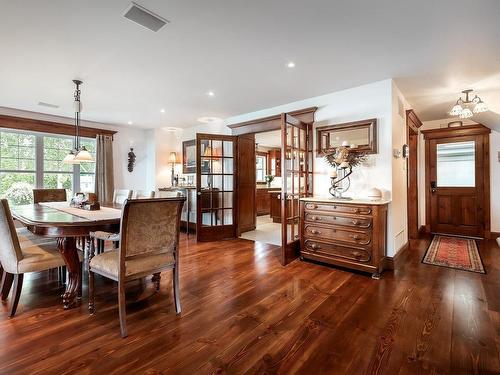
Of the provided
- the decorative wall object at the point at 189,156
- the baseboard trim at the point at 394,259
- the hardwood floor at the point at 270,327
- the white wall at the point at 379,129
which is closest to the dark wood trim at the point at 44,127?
the decorative wall object at the point at 189,156

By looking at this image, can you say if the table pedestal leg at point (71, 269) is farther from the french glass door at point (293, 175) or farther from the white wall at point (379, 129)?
the white wall at point (379, 129)

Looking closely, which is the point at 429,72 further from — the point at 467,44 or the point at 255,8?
the point at 255,8

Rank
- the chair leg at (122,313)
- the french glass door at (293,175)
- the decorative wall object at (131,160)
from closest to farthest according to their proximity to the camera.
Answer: the chair leg at (122,313) < the french glass door at (293,175) < the decorative wall object at (131,160)

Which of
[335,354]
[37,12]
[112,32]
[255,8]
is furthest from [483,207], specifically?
[37,12]

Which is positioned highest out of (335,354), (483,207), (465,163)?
(465,163)

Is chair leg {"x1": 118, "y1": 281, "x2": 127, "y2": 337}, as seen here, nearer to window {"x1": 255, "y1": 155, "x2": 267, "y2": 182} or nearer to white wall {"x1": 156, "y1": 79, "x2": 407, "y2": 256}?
white wall {"x1": 156, "y1": 79, "x2": 407, "y2": 256}

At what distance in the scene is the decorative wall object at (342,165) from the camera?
3.44 meters

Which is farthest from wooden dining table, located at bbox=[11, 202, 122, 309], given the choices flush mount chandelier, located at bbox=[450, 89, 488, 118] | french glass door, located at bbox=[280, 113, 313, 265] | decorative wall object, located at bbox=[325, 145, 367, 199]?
flush mount chandelier, located at bbox=[450, 89, 488, 118]

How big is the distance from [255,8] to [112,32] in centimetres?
132

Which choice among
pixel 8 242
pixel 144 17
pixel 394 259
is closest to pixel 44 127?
pixel 8 242

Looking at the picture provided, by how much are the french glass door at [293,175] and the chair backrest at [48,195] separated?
150 inches

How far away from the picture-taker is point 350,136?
3670 millimetres

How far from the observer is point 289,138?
12.1 feet

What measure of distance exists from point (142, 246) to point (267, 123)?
131 inches
